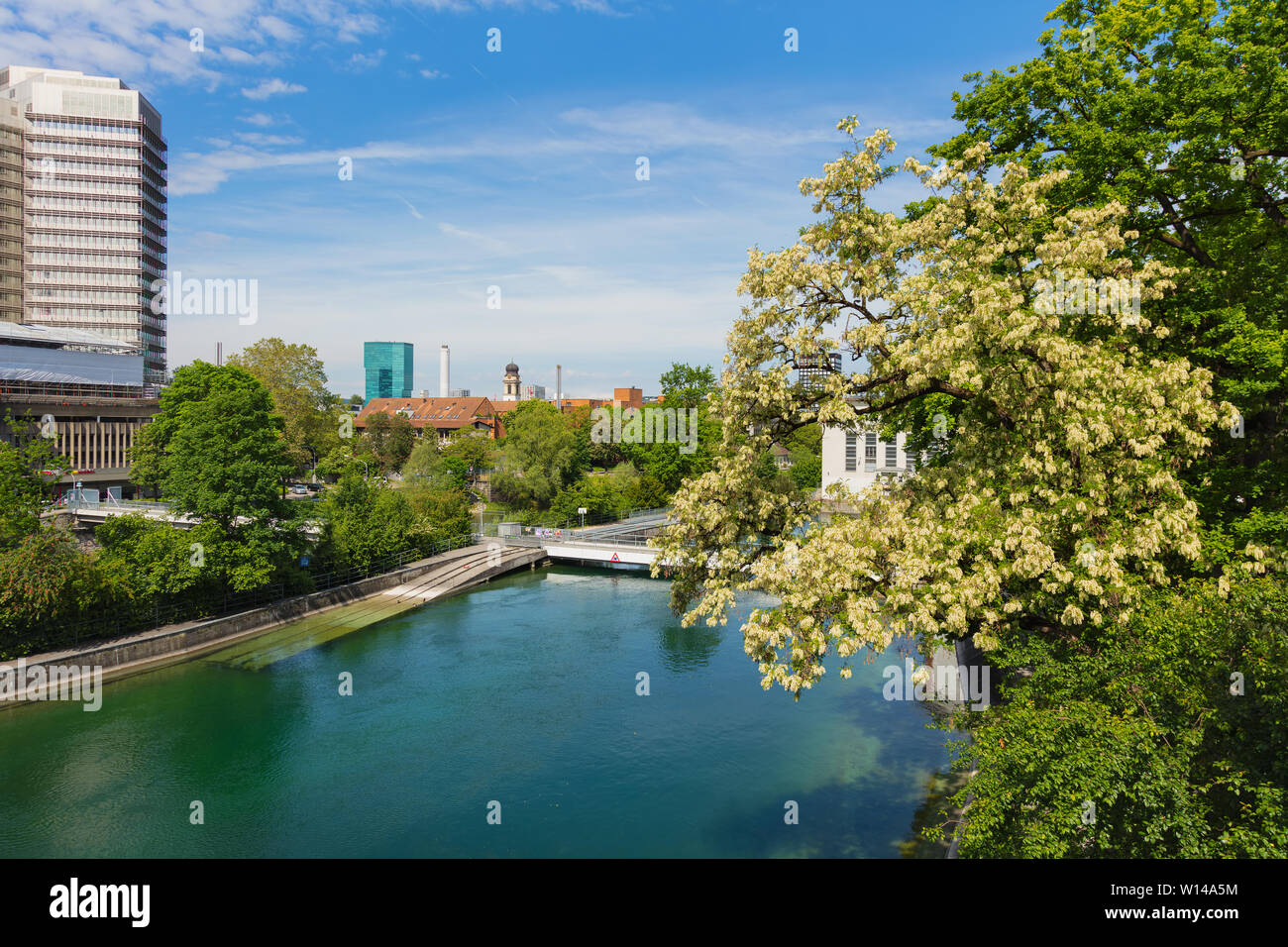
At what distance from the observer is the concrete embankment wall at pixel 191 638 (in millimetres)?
26094

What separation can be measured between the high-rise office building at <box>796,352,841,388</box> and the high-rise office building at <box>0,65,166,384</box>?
97.7 meters

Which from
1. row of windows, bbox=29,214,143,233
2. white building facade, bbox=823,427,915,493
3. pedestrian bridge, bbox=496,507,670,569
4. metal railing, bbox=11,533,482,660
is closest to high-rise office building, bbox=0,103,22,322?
row of windows, bbox=29,214,143,233

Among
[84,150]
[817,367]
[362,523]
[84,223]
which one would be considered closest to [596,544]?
[362,523]

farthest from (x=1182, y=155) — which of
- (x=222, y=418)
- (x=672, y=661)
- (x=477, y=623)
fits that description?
(x=222, y=418)

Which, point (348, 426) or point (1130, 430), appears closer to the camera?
point (1130, 430)

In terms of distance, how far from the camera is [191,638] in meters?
29.6

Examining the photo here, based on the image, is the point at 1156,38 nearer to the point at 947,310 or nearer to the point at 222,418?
the point at 947,310

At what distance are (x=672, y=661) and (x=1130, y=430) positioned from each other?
2045cm

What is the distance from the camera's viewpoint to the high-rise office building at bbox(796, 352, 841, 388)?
39.0ft

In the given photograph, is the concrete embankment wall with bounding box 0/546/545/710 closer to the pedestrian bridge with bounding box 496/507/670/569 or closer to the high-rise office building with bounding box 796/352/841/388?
the pedestrian bridge with bounding box 496/507/670/569

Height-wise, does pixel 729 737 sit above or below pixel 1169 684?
below

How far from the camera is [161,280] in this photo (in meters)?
96.9

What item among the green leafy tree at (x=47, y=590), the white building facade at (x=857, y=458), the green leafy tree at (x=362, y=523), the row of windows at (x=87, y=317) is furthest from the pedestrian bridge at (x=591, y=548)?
the row of windows at (x=87, y=317)

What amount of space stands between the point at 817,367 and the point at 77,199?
108 m
